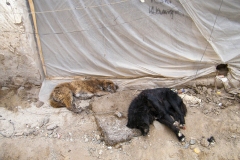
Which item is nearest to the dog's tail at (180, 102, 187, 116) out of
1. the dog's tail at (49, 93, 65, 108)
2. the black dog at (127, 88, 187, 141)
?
the black dog at (127, 88, 187, 141)

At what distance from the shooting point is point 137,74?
13.5 ft

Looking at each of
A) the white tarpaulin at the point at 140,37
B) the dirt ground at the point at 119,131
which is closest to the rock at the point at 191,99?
the dirt ground at the point at 119,131

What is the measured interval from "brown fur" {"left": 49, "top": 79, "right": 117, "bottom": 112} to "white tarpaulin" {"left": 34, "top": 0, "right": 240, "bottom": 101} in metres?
0.26

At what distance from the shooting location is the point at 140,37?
3.78 m

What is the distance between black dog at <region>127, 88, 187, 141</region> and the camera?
3.25m

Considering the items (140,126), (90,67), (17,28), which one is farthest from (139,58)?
(17,28)

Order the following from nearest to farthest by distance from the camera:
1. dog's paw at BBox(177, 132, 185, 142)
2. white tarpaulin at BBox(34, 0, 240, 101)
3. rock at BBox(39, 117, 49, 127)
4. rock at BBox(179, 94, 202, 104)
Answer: dog's paw at BBox(177, 132, 185, 142)
white tarpaulin at BBox(34, 0, 240, 101)
rock at BBox(39, 117, 49, 127)
rock at BBox(179, 94, 202, 104)

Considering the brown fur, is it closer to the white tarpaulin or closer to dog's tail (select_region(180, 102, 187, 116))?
the white tarpaulin

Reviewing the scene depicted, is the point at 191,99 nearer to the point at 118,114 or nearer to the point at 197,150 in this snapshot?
the point at 197,150

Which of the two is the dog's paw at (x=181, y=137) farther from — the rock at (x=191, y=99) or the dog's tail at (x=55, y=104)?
the dog's tail at (x=55, y=104)

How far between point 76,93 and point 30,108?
944mm

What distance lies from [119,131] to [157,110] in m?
0.73

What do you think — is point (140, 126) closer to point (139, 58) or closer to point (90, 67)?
point (139, 58)

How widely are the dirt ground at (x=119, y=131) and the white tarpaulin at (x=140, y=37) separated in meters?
0.59
